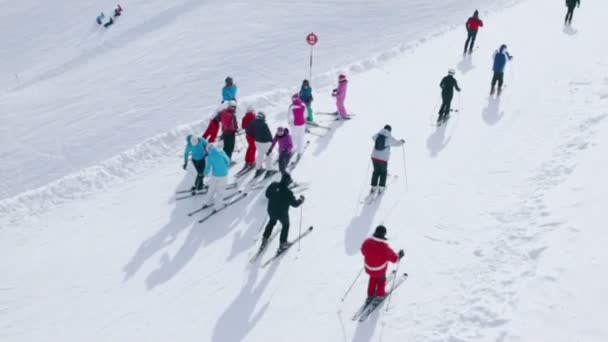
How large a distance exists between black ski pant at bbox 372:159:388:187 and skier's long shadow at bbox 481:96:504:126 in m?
4.65

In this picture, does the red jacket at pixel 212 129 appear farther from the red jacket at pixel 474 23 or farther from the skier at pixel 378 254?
the red jacket at pixel 474 23

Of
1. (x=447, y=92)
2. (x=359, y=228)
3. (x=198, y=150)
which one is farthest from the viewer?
(x=447, y=92)

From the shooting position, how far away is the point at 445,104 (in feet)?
52.8

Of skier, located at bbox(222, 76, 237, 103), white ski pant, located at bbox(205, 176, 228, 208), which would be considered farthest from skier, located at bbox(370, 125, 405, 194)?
skier, located at bbox(222, 76, 237, 103)

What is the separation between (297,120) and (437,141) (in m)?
3.86

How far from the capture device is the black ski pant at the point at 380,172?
12.6 metres

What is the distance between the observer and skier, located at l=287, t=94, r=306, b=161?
14.3 metres

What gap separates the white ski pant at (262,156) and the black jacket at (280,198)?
10.3 feet

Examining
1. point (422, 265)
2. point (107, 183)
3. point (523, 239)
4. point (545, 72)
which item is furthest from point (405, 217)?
point (545, 72)

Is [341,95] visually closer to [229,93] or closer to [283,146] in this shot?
[229,93]

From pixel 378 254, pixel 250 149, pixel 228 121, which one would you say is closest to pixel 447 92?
pixel 250 149

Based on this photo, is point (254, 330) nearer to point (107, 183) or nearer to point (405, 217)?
point (405, 217)

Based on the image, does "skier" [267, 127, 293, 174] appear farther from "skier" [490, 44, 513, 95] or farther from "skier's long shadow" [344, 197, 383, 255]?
"skier" [490, 44, 513, 95]

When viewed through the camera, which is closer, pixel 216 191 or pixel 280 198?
pixel 280 198
